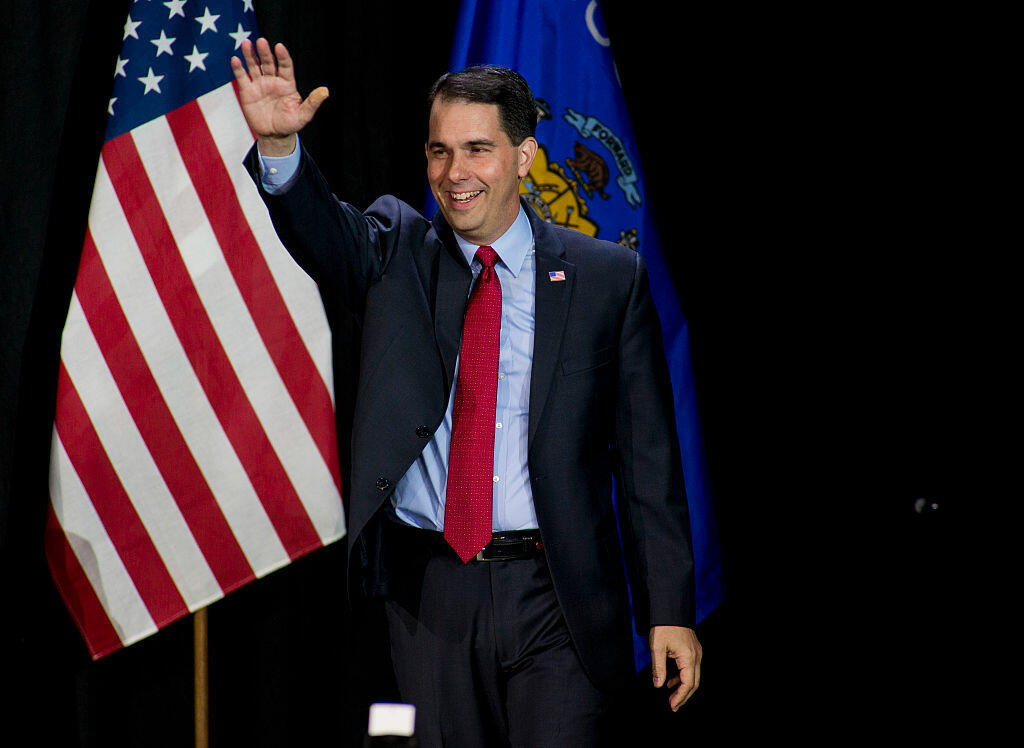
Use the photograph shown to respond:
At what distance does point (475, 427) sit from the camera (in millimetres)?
1860

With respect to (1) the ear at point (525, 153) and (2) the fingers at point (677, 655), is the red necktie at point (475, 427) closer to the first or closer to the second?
(1) the ear at point (525, 153)

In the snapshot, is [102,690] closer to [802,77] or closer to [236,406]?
[236,406]

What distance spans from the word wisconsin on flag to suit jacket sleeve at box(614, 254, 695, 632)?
2.89 ft

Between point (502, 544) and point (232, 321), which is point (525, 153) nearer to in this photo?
point (502, 544)

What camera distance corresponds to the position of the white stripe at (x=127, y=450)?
8.48 ft

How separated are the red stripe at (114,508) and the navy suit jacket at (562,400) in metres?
0.94

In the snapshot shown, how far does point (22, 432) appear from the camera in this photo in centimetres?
282

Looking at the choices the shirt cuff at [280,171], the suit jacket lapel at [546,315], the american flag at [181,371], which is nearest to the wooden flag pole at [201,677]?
the american flag at [181,371]

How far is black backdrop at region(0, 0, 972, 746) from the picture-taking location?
282 centimetres

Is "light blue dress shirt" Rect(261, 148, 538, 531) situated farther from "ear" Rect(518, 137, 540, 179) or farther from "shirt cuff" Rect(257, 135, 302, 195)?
"shirt cuff" Rect(257, 135, 302, 195)

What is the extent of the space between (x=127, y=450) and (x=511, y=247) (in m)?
1.19

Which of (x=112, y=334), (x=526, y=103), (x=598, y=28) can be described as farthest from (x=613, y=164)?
(x=112, y=334)

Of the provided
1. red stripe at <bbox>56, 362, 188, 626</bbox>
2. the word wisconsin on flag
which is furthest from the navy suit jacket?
red stripe at <bbox>56, 362, 188, 626</bbox>

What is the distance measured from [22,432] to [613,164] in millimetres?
1715
